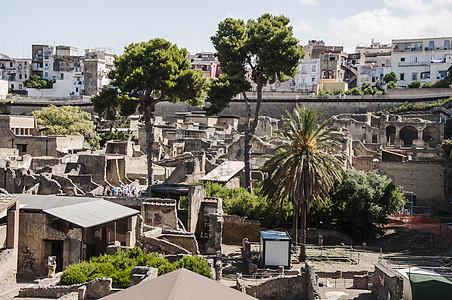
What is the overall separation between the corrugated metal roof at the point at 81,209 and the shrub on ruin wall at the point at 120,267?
10.6 ft

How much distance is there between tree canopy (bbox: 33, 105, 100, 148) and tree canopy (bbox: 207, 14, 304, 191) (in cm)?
2443

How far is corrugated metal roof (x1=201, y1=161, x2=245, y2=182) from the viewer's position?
36250 millimetres

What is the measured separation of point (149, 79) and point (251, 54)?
24.2ft

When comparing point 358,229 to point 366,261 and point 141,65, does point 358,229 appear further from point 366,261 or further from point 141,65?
point 141,65

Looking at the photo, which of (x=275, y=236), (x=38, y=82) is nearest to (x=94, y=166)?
(x=275, y=236)

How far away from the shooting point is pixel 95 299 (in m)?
17.3

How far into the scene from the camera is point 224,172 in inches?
1489

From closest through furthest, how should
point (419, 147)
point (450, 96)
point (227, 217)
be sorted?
1. point (227, 217)
2. point (419, 147)
3. point (450, 96)

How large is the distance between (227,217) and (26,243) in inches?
419

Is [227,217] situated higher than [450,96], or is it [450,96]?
[450,96]

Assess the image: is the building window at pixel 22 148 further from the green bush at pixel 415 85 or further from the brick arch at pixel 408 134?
the green bush at pixel 415 85

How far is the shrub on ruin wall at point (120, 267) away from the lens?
1889cm

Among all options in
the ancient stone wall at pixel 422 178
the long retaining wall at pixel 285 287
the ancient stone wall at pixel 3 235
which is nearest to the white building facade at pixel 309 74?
the ancient stone wall at pixel 422 178

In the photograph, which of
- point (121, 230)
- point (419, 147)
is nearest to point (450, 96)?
point (419, 147)
